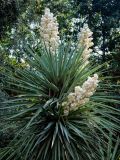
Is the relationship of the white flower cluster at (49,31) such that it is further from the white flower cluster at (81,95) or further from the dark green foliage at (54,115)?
the white flower cluster at (81,95)

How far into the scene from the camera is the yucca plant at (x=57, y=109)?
161 inches

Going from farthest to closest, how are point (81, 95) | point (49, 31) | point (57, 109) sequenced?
point (49, 31)
point (57, 109)
point (81, 95)

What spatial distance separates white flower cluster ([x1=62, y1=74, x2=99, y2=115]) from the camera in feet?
12.6

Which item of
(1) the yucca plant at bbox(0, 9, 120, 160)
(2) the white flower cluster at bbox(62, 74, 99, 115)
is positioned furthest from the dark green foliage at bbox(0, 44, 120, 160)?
(2) the white flower cluster at bbox(62, 74, 99, 115)

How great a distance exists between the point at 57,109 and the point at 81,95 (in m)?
0.43

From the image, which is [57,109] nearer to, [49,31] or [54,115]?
[54,115]

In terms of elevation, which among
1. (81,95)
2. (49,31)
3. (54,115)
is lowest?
(54,115)

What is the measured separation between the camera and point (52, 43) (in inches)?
179

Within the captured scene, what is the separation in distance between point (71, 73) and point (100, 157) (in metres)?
0.93

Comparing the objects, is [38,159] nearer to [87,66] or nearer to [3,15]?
[87,66]

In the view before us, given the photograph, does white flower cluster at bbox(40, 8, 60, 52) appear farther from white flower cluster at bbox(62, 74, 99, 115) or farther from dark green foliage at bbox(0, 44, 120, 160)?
white flower cluster at bbox(62, 74, 99, 115)

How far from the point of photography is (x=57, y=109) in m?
4.26

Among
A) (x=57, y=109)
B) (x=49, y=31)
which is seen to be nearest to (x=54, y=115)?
(x=57, y=109)

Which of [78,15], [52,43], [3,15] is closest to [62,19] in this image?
[78,15]
